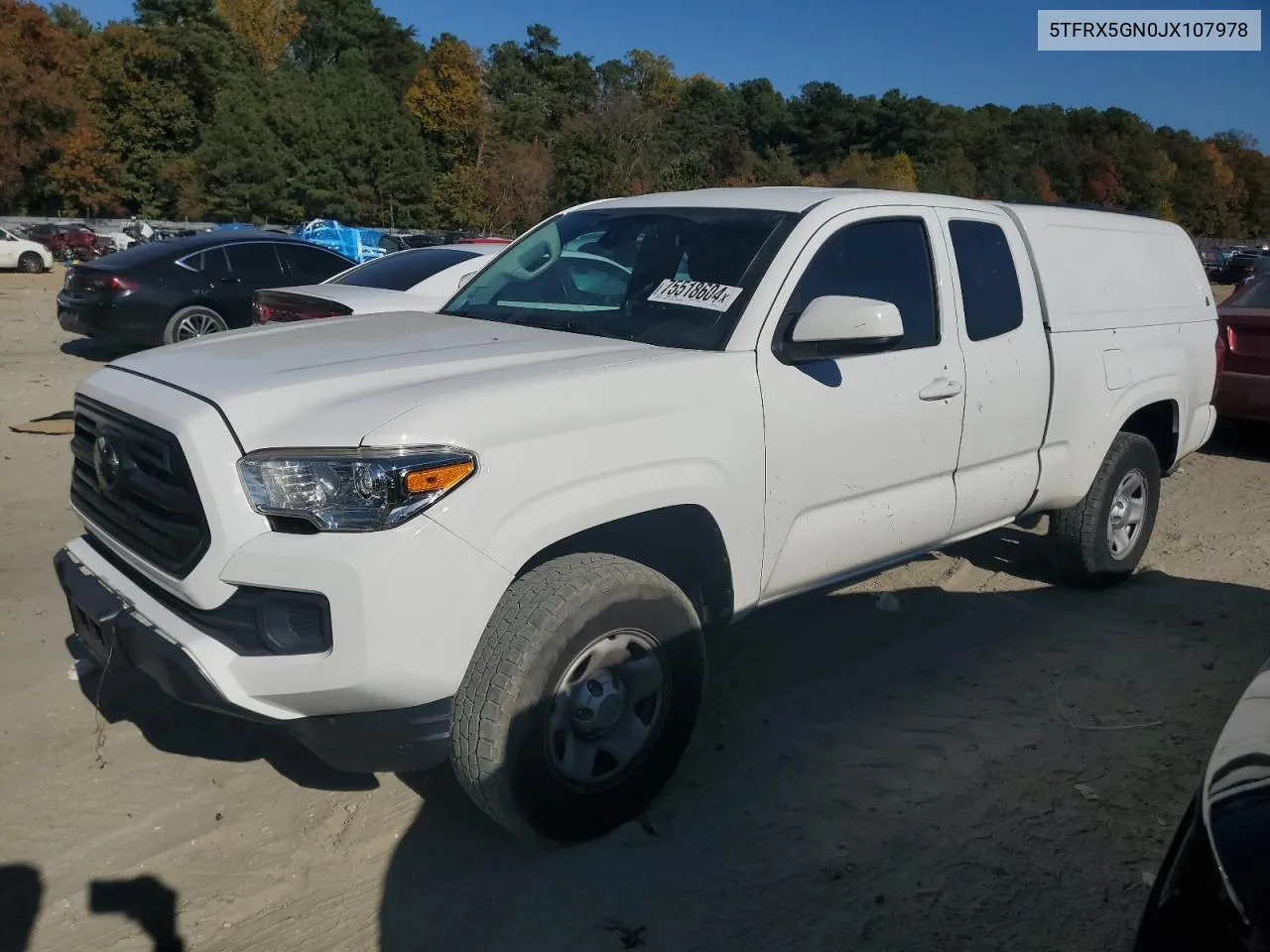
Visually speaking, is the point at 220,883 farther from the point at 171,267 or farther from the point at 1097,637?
the point at 171,267

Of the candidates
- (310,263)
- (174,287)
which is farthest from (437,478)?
(310,263)

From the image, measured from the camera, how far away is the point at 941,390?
156 inches

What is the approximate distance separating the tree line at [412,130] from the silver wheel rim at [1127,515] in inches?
1364

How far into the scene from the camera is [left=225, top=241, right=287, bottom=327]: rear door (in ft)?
39.5

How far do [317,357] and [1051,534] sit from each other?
12.5ft

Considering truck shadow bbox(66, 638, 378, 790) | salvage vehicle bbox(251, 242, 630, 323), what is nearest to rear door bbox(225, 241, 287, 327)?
salvage vehicle bbox(251, 242, 630, 323)

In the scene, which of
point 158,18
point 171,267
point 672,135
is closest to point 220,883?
point 171,267

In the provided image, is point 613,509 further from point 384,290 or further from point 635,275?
point 384,290

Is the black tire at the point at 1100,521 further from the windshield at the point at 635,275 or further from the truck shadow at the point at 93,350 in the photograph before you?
the truck shadow at the point at 93,350

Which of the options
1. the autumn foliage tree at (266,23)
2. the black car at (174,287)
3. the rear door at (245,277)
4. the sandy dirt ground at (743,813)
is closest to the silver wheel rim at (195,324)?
the black car at (174,287)

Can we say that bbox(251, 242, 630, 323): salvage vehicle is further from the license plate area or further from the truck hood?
the license plate area

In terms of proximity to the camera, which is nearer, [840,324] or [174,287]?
[840,324]

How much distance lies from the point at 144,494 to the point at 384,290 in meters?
5.56

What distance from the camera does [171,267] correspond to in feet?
38.9
